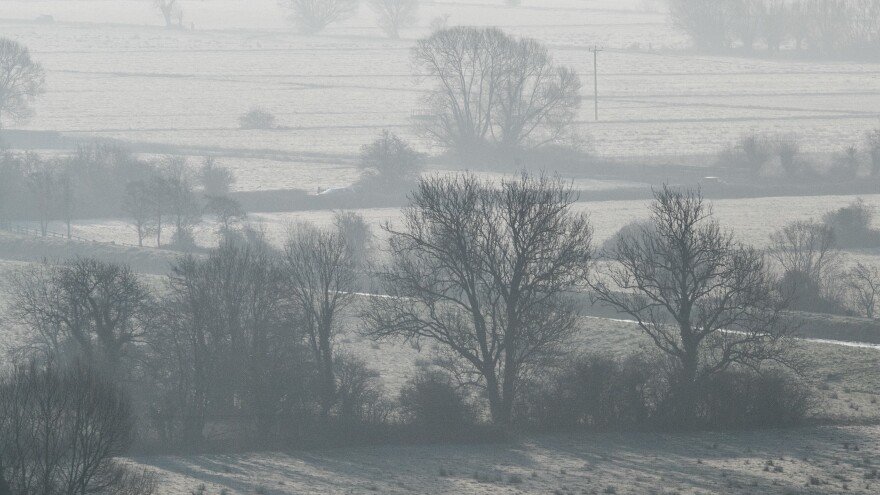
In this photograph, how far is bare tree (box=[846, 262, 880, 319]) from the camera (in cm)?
3747

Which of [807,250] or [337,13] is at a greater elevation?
[337,13]

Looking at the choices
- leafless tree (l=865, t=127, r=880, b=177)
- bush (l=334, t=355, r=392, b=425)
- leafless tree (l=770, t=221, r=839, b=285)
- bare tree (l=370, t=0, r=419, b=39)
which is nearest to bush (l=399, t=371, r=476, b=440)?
bush (l=334, t=355, r=392, b=425)

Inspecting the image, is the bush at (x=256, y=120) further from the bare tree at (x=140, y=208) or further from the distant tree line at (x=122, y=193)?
the bare tree at (x=140, y=208)

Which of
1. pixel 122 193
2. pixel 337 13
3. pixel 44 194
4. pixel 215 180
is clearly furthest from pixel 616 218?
pixel 337 13

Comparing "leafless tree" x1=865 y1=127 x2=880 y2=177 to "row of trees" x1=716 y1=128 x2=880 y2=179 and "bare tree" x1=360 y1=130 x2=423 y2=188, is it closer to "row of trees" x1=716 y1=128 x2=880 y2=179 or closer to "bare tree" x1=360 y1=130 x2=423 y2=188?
"row of trees" x1=716 y1=128 x2=880 y2=179

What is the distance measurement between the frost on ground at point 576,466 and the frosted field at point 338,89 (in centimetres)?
3770

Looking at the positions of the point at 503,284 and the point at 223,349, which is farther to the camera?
the point at 503,284

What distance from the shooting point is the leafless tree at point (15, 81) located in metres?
84.2

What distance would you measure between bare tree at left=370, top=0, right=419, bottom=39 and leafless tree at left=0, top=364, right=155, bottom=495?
418ft

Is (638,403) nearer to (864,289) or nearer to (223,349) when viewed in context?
(223,349)

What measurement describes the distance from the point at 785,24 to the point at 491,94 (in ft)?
192

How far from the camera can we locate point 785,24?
12350cm

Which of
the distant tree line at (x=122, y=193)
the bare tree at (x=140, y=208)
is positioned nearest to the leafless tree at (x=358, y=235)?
the distant tree line at (x=122, y=193)

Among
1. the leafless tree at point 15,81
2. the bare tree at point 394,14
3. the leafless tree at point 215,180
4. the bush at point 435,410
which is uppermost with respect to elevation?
the bare tree at point 394,14
